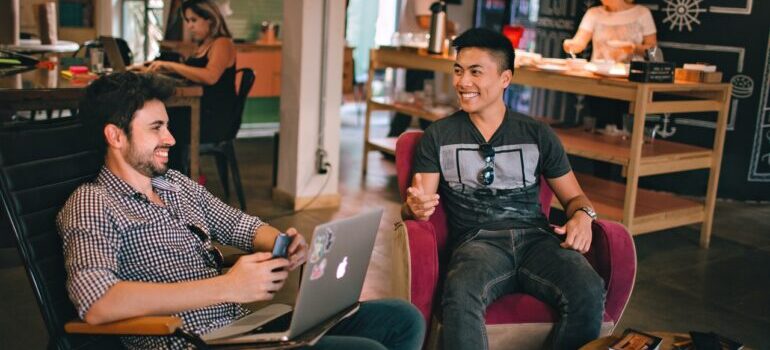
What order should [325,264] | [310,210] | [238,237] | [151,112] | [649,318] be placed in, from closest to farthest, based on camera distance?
[325,264] < [151,112] < [238,237] < [649,318] < [310,210]

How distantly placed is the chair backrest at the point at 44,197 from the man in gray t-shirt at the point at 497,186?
1.04 metres

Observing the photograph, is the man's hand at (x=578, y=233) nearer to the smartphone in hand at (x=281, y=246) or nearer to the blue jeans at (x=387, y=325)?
the blue jeans at (x=387, y=325)

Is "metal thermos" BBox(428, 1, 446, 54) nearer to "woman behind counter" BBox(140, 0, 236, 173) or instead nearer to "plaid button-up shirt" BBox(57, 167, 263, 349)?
"woman behind counter" BBox(140, 0, 236, 173)

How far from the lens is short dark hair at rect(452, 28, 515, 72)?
119 inches

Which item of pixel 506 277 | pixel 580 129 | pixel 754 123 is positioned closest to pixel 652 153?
pixel 580 129

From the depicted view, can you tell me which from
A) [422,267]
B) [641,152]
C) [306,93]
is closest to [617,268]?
[422,267]

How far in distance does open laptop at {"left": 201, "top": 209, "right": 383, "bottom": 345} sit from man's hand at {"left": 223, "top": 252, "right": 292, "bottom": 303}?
87mm

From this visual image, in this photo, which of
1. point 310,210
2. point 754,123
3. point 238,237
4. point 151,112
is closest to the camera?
point 151,112

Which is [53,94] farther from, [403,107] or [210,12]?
[403,107]

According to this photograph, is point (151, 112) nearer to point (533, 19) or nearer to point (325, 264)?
point (325, 264)

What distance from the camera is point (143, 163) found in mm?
2182

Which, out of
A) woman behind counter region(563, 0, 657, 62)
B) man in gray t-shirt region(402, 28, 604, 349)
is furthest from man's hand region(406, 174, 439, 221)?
woman behind counter region(563, 0, 657, 62)

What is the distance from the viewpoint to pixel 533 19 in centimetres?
841

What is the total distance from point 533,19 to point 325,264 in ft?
22.4
